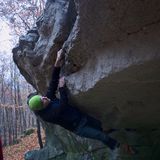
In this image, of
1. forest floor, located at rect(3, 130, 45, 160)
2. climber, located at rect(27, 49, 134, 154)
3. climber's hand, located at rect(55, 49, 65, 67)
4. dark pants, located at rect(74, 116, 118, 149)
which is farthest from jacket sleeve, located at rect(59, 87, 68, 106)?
forest floor, located at rect(3, 130, 45, 160)

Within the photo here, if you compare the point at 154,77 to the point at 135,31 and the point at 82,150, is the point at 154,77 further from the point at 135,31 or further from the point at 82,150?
the point at 82,150

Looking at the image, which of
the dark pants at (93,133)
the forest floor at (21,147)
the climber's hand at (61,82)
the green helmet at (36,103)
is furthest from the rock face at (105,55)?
the forest floor at (21,147)

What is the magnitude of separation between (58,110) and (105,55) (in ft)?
4.90

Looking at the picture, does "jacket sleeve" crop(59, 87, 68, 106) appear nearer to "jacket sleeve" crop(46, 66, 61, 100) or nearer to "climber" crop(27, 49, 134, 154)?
"climber" crop(27, 49, 134, 154)

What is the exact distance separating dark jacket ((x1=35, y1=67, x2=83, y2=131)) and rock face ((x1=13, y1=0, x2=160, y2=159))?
214mm

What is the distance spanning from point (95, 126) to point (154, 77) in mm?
2180

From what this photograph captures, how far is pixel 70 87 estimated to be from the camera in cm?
653

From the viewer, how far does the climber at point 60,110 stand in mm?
6231

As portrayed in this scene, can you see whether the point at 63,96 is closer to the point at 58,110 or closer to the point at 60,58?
the point at 58,110

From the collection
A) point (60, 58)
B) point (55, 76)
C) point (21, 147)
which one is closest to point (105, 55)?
point (60, 58)

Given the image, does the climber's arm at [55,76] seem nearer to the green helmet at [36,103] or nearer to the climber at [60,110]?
the climber at [60,110]

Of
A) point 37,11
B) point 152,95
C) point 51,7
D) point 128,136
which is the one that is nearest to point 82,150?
point 128,136

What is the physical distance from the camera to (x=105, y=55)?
5672mm

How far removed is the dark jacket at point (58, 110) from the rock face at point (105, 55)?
0.21 metres
